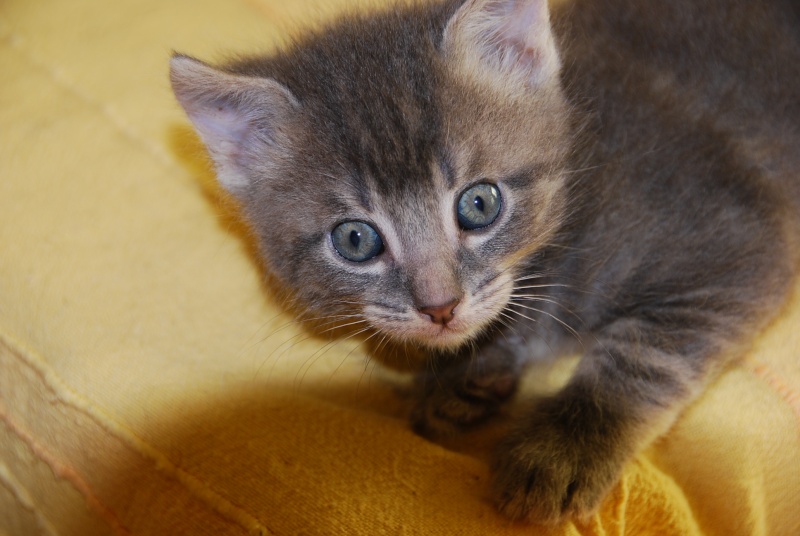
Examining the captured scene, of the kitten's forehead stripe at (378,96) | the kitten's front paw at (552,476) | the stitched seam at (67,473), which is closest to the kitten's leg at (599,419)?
the kitten's front paw at (552,476)

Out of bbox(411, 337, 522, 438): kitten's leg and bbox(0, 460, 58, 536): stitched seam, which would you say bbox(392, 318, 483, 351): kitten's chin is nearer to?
bbox(411, 337, 522, 438): kitten's leg

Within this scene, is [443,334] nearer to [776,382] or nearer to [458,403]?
[458,403]

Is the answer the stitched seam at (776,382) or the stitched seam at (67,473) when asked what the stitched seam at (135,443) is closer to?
the stitched seam at (67,473)

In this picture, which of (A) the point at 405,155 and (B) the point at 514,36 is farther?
(B) the point at 514,36

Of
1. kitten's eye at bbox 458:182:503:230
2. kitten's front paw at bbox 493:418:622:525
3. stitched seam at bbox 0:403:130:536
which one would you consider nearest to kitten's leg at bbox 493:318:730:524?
kitten's front paw at bbox 493:418:622:525

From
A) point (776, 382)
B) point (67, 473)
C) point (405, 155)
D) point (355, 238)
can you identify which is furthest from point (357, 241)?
point (776, 382)

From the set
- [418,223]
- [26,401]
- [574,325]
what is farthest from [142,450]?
[574,325]
